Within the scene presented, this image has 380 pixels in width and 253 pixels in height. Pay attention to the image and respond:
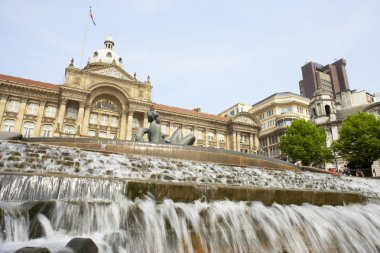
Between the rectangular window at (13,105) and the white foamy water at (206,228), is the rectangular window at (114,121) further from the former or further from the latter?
the white foamy water at (206,228)

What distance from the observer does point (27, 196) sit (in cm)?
534

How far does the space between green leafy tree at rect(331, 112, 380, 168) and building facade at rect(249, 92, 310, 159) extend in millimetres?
20233

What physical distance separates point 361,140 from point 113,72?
4181 cm

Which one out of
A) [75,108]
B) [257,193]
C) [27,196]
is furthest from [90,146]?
[75,108]

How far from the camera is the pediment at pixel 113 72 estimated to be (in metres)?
47.5

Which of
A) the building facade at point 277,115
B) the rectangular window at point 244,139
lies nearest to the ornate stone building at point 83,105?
the rectangular window at point 244,139

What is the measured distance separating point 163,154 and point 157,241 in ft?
31.1

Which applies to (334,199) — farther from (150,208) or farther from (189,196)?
(150,208)

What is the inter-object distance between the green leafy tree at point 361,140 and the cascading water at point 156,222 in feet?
115

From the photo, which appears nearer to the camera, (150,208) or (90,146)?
(150,208)

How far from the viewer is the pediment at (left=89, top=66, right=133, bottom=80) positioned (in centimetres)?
4752

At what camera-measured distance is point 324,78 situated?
143 metres

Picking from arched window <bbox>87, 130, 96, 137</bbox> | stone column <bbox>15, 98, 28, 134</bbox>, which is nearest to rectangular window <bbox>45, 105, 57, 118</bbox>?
stone column <bbox>15, 98, 28, 134</bbox>

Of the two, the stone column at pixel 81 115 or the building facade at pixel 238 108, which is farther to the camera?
the building facade at pixel 238 108
